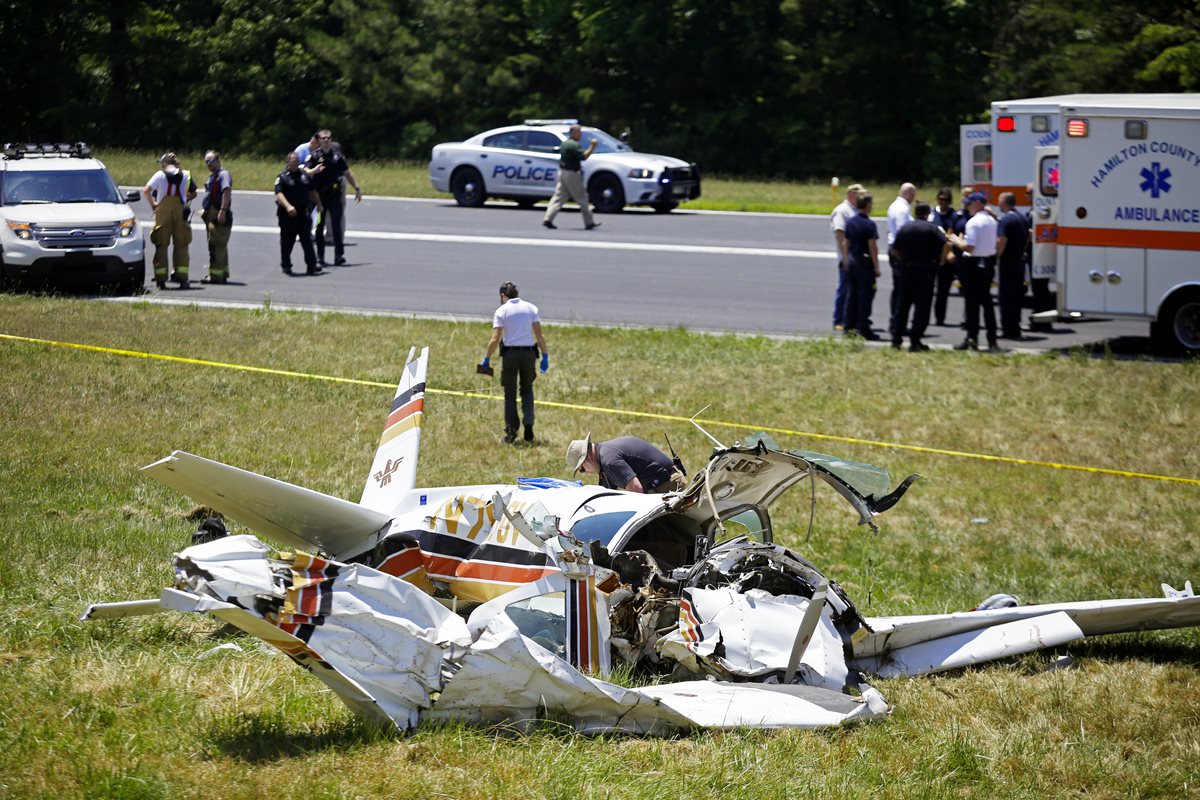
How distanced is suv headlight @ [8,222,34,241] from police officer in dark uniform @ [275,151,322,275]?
11.2ft

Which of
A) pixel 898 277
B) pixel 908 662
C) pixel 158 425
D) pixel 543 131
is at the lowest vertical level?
pixel 908 662

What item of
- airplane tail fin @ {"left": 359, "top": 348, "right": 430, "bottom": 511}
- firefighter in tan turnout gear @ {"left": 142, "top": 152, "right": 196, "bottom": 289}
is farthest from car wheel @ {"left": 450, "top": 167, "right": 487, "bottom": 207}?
airplane tail fin @ {"left": 359, "top": 348, "right": 430, "bottom": 511}

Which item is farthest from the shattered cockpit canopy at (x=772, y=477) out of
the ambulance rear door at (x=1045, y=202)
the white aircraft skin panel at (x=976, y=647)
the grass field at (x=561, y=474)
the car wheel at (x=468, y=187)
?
the car wheel at (x=468, y=187)

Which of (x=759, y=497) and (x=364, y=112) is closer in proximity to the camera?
(x=759, y=497)

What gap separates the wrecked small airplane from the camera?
594 cm

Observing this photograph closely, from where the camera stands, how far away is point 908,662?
7852 mm

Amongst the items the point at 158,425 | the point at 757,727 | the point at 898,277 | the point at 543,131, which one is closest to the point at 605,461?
the point at 757,727

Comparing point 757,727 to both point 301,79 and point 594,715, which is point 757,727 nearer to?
point 594,715

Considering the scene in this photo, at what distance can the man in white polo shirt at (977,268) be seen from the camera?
16969 millimetres

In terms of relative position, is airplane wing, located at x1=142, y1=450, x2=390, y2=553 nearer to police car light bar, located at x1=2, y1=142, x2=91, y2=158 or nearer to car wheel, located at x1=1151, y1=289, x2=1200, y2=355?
car wheel, located at x1=1151, y1=289, x2=1200, y2=355

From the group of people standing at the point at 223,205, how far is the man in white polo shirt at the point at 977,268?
9.41 m

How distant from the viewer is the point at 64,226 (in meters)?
18.6

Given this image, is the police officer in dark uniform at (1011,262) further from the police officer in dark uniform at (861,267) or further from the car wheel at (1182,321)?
the car wheel at (1182,321)

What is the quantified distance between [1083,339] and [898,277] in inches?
134
